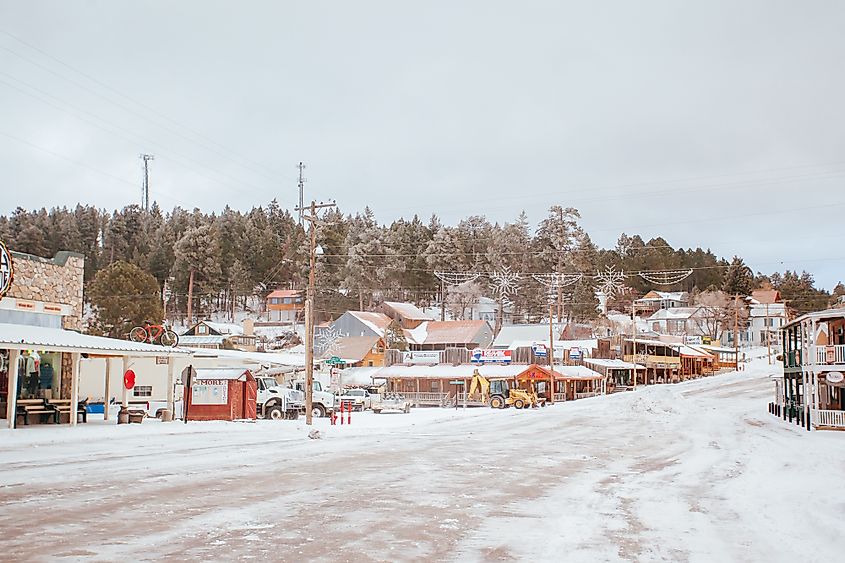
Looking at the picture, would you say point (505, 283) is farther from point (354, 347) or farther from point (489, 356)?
point (489, 356)

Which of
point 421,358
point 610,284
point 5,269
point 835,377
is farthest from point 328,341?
point 835,377

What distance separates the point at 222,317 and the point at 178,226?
20.0 metres

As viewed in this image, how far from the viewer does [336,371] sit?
35.6m

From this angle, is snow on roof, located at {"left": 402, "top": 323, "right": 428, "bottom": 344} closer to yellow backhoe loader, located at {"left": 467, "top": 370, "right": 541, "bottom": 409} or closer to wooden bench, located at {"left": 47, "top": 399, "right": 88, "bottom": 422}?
yellow backhoe loader, located at {"left": 467, "top": 370, "right": 541, "bottom": 409}

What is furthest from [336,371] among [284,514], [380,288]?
[380,288]

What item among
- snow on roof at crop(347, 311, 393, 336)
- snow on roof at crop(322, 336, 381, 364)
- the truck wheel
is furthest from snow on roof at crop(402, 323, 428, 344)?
the truck wheel

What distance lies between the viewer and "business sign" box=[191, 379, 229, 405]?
35594mm

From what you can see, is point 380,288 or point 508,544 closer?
point 508,544

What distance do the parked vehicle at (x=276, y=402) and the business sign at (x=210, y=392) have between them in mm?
3985

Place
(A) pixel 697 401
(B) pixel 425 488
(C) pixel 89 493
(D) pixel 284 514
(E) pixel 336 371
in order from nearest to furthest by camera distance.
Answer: (D) pixel 284 514 < (C) pixel 89 493 < (B) pixel 425 488 < (E) pixel 336 371 < (A) pixel 697 401

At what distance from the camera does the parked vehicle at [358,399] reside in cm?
5181

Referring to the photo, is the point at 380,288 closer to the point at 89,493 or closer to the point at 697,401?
the point at 697,401

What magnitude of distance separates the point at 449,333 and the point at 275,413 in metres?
46.4

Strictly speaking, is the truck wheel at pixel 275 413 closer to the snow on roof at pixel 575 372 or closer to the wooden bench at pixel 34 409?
the wooden bench at pixel 34 409
